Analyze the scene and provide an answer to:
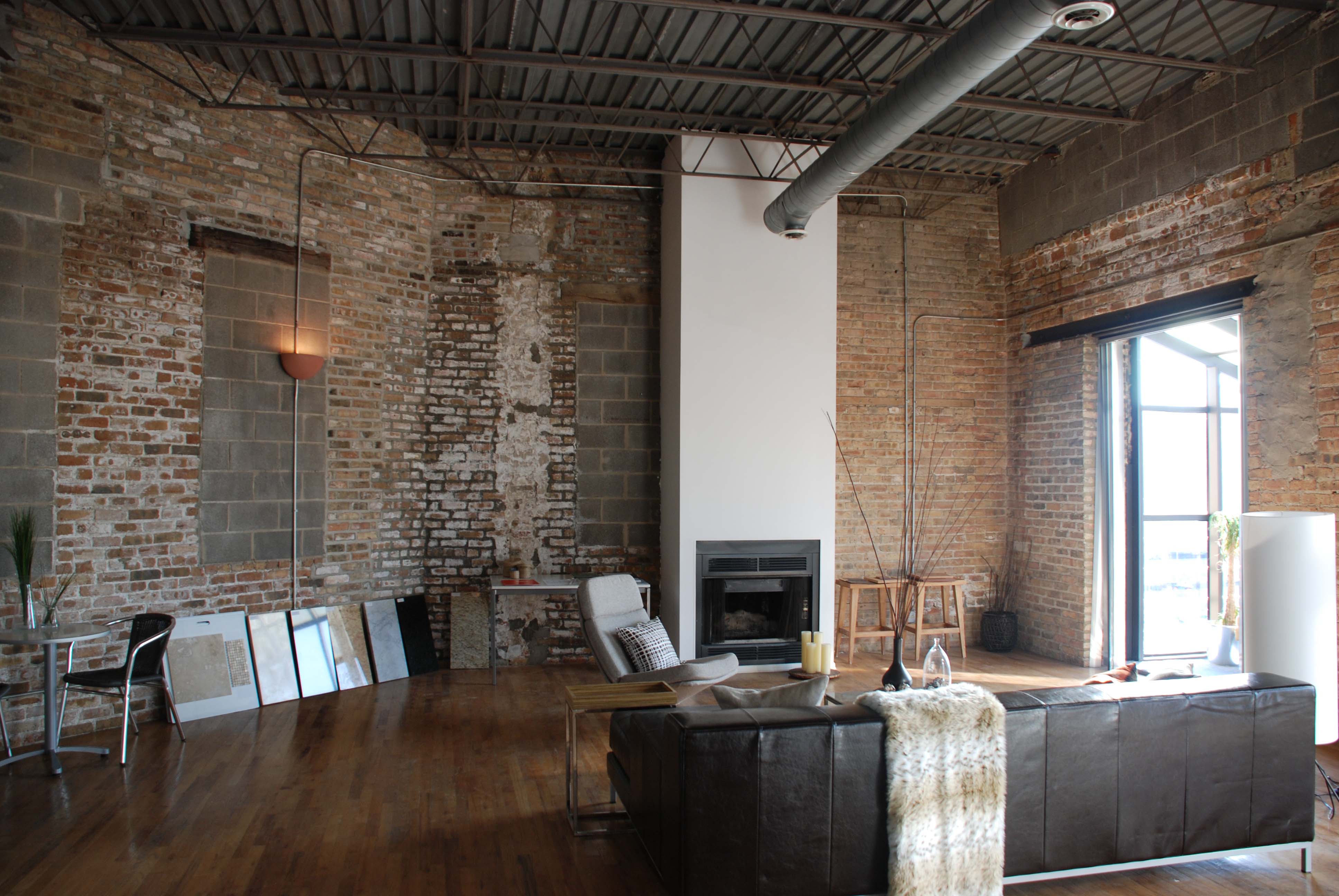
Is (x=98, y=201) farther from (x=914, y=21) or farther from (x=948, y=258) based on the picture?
(x=948, y=258)

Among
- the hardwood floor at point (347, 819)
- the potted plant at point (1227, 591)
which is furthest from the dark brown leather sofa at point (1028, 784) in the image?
the potted plant at point (1227, 591)

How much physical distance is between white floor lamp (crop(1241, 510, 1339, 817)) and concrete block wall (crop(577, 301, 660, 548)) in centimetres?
470

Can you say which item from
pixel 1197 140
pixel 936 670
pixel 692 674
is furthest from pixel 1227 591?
pixel 692 674

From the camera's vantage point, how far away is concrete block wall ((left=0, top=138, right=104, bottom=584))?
495 centimetres

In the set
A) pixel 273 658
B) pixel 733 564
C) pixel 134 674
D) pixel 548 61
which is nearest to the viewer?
pixel 134 674

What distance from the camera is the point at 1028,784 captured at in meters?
3.00

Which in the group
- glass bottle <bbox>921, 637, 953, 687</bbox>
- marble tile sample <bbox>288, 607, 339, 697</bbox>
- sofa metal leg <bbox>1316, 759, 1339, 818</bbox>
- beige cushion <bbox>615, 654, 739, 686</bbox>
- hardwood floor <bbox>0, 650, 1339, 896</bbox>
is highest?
glass bottle <bbox>921, 637, 953, 687</bbox>

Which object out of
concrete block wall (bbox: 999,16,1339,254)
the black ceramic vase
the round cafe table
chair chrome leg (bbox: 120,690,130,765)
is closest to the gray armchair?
the black ceramic vase

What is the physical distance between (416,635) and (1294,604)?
598cm

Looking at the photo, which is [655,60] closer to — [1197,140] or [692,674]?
[1197,140]

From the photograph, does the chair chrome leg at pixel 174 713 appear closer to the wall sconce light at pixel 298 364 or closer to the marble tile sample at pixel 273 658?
the marble tile sample at pixel 273 658

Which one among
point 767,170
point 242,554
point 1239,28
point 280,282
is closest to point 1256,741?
point 1239,28

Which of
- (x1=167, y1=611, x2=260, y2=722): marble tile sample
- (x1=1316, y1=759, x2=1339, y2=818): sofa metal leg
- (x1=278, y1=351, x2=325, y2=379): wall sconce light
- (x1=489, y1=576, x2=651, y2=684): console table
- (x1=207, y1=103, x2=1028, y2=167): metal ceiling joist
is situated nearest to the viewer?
(x1=1316, y1=759, x2=1339, y2=818): sofa metal leg

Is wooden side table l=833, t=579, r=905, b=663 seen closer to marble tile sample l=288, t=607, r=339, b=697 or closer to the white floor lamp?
the white floor lamp
